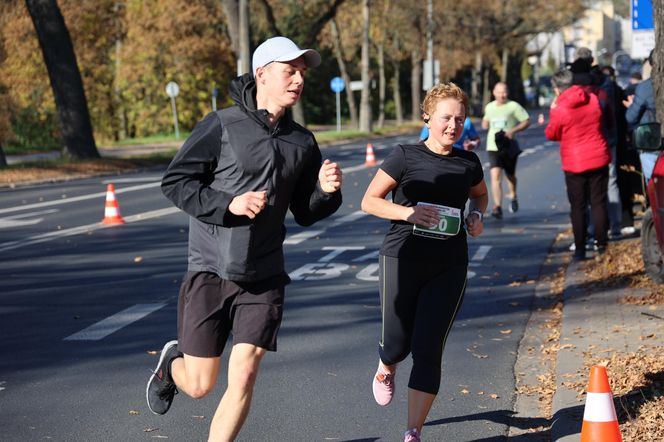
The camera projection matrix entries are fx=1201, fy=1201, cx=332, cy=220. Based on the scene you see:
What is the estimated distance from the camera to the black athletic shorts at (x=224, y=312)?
191 inches

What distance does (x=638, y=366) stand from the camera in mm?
6516

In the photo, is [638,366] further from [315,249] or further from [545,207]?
[545,207]

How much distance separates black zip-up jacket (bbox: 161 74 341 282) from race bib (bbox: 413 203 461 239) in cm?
68

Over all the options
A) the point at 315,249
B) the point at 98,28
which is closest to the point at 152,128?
the point at 98,28

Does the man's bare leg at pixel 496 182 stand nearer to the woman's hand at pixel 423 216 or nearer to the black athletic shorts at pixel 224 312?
the woman's hand at pixel 423 216

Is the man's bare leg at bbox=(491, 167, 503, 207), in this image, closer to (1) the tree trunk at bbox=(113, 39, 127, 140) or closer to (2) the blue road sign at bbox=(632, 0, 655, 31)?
(2) the blue road sign at bbox=(632, 0, 655, 31)

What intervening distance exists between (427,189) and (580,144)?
616 cm

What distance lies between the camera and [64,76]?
3225 centimetres

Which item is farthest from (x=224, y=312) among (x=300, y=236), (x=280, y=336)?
(x=300, y=236)

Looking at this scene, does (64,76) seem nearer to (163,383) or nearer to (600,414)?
(163,383)

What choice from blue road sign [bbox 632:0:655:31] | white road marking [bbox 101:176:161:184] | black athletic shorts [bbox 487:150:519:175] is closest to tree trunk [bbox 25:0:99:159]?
white road marking [bbox 101:176:161:184]

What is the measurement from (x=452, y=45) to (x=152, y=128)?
21405 millimetres

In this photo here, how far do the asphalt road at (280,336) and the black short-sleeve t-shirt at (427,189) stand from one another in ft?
3.09

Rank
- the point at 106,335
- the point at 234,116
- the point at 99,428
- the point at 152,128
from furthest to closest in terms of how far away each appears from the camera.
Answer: the point at 152,128
the point at 106,335
the point at 99,428
the point at 234,116
